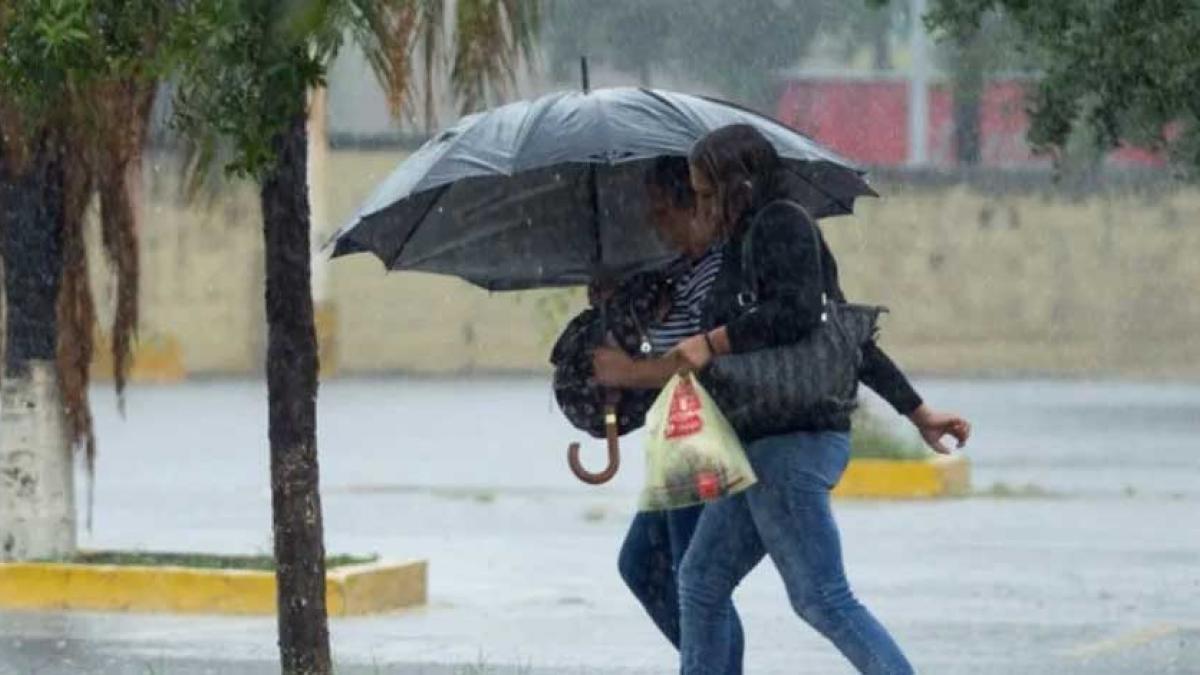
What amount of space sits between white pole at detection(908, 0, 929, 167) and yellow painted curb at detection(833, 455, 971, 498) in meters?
21.0

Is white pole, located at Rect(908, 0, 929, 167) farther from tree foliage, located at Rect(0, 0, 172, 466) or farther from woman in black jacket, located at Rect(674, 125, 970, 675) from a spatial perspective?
woman in black jacket, located at Rect(674, 125, 970, 675)

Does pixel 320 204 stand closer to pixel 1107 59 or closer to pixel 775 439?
pixel 1107 59

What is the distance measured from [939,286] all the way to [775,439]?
93.9ft

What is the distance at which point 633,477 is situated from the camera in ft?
67.9

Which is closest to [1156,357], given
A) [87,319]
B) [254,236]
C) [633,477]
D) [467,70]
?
[254,236]

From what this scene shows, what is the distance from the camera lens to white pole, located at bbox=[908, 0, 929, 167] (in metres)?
39.7

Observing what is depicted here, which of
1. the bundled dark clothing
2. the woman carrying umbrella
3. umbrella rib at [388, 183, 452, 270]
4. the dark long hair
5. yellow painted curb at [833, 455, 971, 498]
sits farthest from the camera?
yellow painted curb at [833, 455, 971, 498]

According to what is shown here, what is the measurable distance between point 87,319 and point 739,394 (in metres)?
6.13

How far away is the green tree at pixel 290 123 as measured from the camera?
686 cm

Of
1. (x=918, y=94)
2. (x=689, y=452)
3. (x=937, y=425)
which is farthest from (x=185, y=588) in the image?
(x=918, y=94)

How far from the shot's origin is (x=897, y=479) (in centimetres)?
1811

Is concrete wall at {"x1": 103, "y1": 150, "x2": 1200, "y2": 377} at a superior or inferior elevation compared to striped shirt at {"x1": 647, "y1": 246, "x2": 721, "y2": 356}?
inferior

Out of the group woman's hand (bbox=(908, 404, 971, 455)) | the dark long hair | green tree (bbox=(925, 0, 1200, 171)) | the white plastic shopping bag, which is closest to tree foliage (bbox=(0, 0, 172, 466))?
the dark long hair

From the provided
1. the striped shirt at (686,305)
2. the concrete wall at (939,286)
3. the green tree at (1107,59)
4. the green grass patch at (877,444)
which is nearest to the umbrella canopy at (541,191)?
the striped shirt at (686,305)
